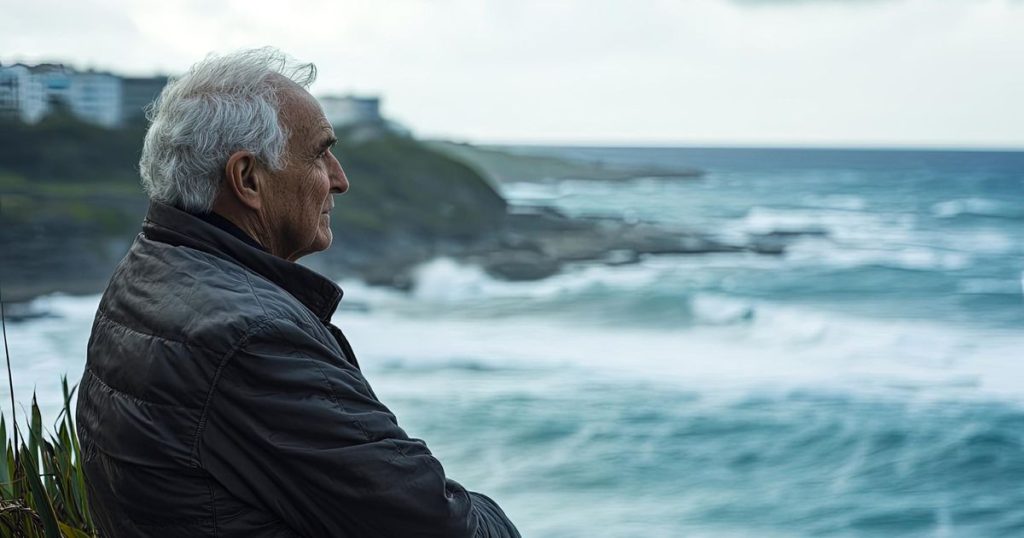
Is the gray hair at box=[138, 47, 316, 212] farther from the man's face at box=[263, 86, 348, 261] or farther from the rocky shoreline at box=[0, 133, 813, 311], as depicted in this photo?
the rocky shoreline at box=[0, 133, 813, 311]

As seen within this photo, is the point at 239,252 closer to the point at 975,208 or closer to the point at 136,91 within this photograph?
the point at 136,91

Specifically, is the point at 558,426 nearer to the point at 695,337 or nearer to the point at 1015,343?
the point at 695,337

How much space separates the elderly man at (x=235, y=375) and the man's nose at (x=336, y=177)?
0.06m

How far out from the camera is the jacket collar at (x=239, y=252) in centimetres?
108

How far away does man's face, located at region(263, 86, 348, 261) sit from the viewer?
114 centimetres

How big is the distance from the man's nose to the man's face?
A: 0.01 metres

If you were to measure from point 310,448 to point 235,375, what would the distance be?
88 mm

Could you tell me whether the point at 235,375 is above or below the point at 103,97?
below

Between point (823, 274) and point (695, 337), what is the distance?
24.3 feet

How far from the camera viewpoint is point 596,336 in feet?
53.5

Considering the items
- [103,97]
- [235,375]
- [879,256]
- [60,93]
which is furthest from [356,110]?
[235,375]

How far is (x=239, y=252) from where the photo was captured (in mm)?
1081

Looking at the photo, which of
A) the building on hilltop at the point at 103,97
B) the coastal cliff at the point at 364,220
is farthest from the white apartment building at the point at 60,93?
the coastal cliff at the point at 364,220

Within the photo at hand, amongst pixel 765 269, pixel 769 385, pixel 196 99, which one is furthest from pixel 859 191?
pixel 196 99
